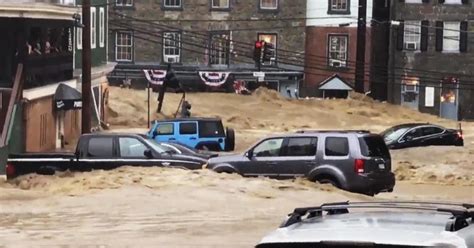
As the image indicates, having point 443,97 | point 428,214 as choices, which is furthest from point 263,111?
point 428,214

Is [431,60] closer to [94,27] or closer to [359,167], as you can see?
[94,27]

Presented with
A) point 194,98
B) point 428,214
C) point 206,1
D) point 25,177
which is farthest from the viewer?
point 206,1

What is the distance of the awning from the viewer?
3831cm

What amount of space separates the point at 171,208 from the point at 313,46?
51.5 meters

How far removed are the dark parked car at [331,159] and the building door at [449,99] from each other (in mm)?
49392

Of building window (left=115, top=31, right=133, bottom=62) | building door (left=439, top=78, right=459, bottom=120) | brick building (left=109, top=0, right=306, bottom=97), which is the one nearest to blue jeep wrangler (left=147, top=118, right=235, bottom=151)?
brick building (left=109, top=0, right=306, bottom=97)

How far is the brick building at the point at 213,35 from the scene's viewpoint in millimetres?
70562

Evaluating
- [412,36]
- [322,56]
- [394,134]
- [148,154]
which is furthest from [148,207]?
[412,36]

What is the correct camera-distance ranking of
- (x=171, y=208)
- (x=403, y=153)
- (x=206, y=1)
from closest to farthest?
1. (x=171, y=208)
2. (x=403, y=153)
3. (x=206, y=1)

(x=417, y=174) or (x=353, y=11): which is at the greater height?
(x=353, y=11)

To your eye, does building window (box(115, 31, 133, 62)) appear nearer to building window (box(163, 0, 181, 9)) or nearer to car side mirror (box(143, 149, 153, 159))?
building window (box(163, 0, 181, 9))

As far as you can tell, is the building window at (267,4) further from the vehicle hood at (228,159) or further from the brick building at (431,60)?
the vehicle hood at (228,159)

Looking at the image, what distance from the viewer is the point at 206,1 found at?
70.8m

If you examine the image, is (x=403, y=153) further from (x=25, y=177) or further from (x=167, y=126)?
(x=25, y=177)
